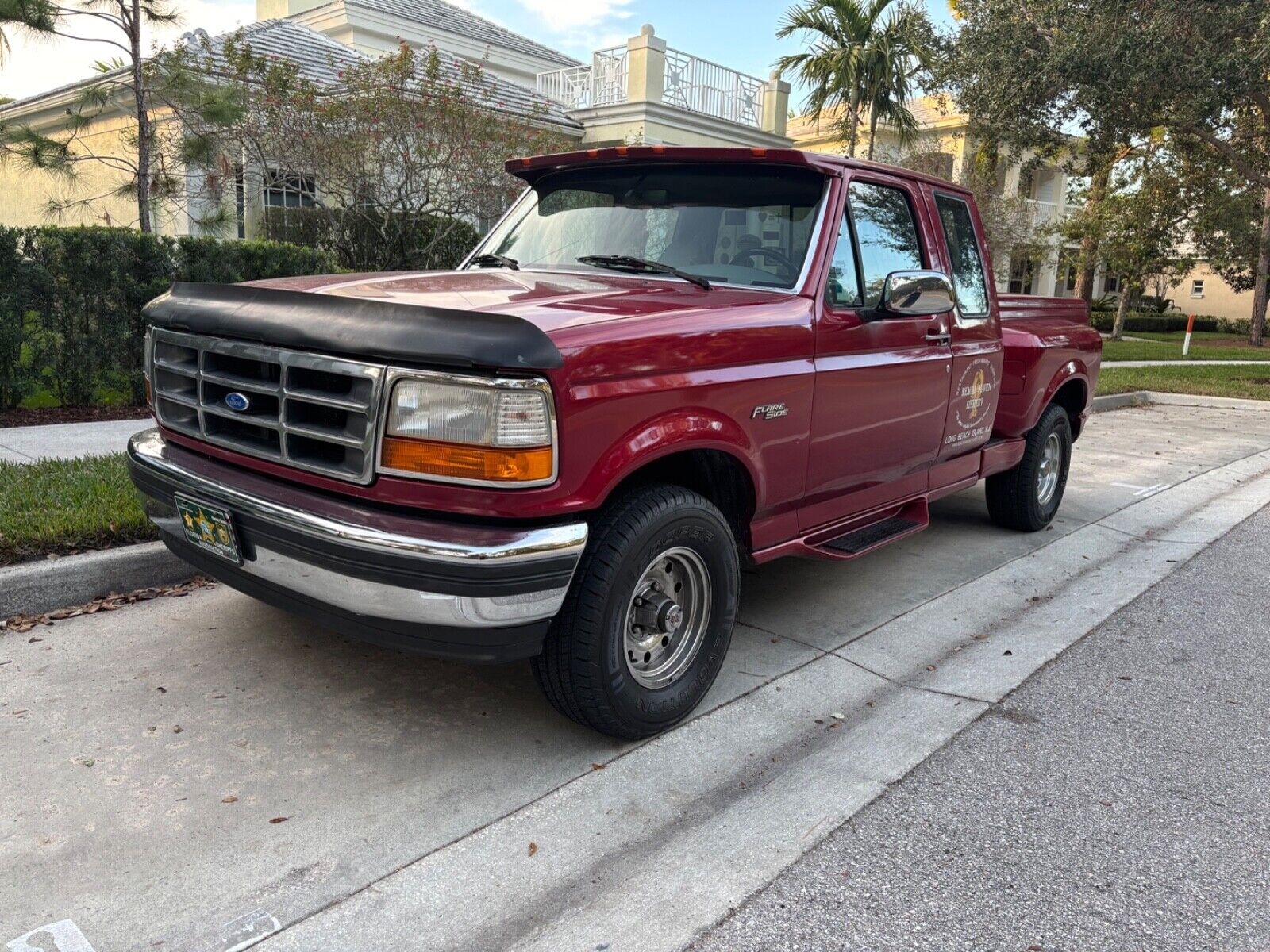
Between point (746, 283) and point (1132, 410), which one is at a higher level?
point (746, 283)

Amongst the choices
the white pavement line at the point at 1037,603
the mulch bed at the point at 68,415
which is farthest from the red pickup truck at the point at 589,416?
the mulch bed at the point at 68,415

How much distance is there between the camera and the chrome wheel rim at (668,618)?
3.23 m

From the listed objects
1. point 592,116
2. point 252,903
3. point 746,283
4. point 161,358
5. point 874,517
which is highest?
point 592,116

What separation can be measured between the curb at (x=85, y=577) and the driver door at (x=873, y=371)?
285 cm

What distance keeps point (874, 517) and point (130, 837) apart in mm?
3147

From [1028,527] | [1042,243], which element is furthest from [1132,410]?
[1042,243]

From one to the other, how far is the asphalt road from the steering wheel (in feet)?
6.09

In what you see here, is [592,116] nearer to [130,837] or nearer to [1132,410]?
[1132,410]

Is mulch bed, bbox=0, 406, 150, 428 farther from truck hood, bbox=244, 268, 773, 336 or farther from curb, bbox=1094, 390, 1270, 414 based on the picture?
curb, bbox=1094, 390, 1270, 414

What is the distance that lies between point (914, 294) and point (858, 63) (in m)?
16.5

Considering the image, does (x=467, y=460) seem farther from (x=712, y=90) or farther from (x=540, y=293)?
(x=712, y=90)

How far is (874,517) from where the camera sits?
4430mm

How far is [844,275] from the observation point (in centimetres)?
402

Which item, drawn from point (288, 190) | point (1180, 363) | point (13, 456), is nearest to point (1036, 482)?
point (13, 456)
